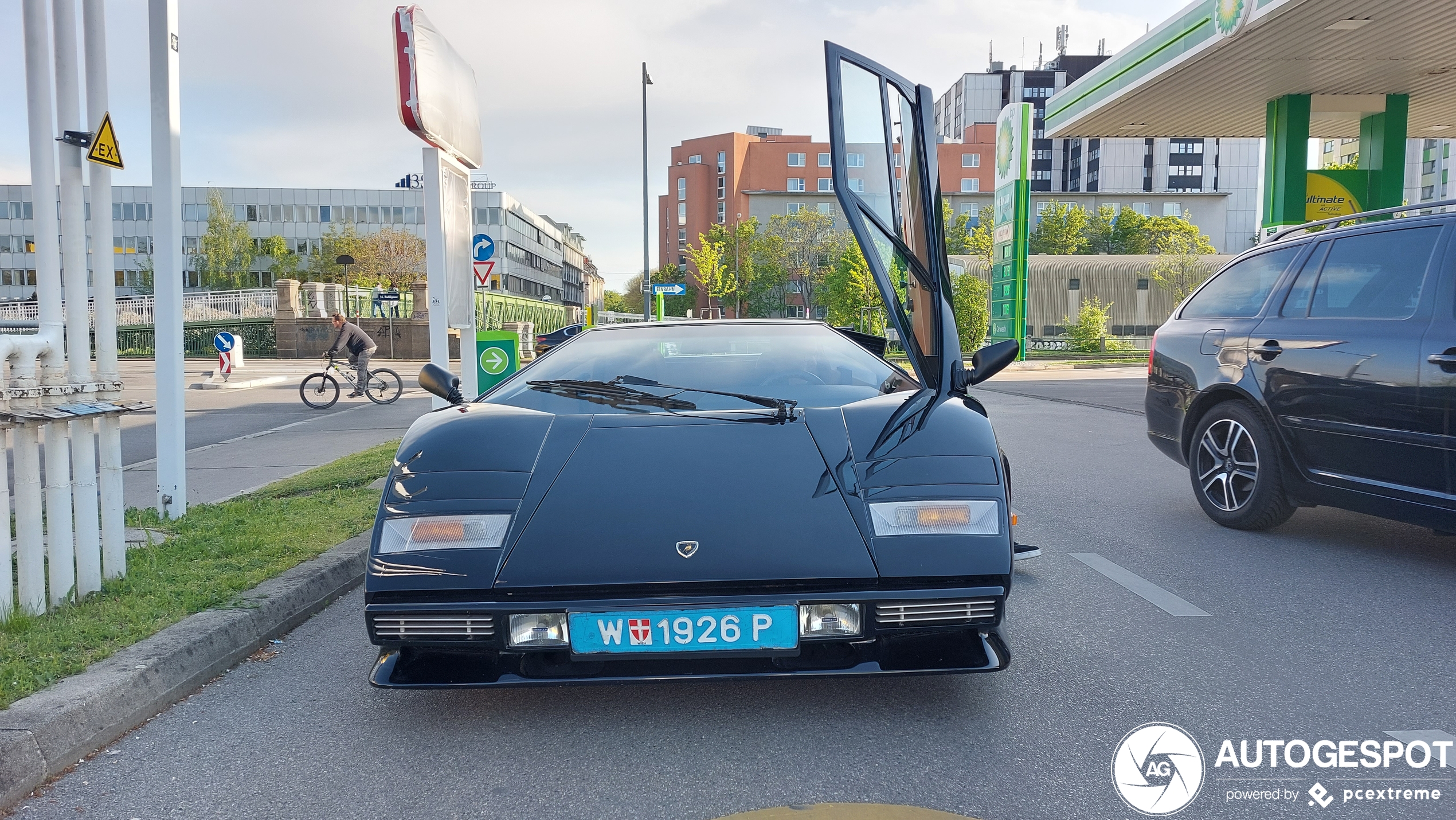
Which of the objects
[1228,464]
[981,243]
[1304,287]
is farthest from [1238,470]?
[981,243]

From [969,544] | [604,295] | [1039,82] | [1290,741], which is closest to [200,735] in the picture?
[969,544]

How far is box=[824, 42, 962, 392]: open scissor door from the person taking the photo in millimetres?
3789

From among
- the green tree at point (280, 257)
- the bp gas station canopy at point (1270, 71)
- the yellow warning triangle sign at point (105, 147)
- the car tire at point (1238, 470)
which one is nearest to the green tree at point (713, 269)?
the green tree at point (280, 257)

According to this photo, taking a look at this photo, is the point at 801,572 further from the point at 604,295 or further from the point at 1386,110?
the point at 604,295

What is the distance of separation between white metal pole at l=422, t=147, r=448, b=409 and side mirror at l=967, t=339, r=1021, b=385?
597cm

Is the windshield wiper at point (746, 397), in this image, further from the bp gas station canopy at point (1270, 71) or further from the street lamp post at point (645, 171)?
the street lamp post at point (645, 171)

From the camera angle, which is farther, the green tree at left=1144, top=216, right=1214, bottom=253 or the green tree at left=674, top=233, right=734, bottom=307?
the green tree at left=1144, top=216, right=1214, bottom=253

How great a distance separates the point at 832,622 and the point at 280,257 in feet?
235

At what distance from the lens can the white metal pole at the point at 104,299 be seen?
150 inches

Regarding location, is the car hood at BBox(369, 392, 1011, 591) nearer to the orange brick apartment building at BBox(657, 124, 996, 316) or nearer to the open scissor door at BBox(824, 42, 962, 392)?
the open scissor door at BBox(824, 42, 962, 392)

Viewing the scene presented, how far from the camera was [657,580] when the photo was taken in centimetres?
245

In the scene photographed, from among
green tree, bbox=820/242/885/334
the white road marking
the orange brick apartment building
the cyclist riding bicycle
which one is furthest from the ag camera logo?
the orange brick apartment building

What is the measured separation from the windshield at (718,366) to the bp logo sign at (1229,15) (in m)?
12.6

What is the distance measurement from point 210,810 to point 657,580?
116 centimetres
